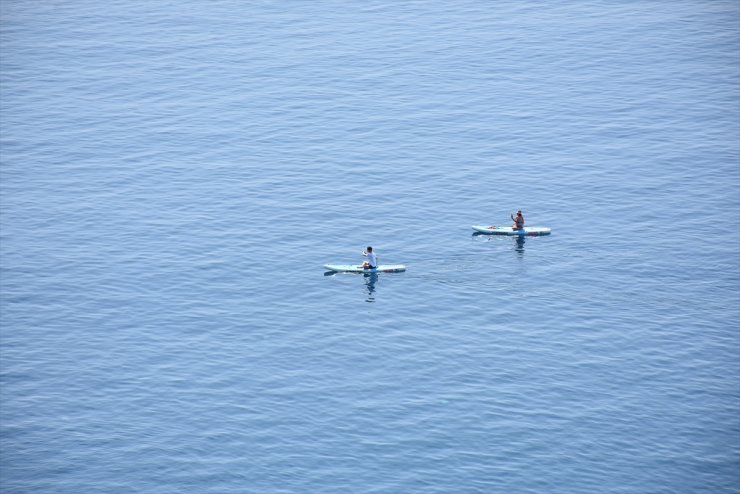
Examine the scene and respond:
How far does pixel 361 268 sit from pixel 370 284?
4.27 ft

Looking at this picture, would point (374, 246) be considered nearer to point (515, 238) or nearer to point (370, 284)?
point (370, 284)

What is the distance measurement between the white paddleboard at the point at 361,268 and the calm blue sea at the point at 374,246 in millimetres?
768

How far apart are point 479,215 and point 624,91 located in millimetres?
30702

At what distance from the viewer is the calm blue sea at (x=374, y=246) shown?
5588 cm

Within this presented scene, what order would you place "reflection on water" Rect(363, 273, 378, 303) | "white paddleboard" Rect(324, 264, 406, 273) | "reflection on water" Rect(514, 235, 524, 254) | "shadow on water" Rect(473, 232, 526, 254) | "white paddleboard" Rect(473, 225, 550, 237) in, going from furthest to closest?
"white paddleboard" Rect(473, 225, 550, 237), "shadow on water" Rect(473, 232, 526, 254), "reflection on water" Rect(514, 235, 524, 254), "white paddleboard" Rect(324, 264, 406, 273), "reflection on water" Rect(363, 273, 378, 303)

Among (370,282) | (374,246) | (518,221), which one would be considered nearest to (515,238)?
(518,221)

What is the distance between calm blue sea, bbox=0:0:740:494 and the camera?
55.9 metres

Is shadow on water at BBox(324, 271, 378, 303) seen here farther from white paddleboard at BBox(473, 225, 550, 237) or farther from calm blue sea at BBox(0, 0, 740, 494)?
white paddleboard at BBox(473, 225, 550, 237)

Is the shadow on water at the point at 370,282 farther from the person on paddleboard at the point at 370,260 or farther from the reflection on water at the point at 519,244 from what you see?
the reflection on water at the point at 519,244

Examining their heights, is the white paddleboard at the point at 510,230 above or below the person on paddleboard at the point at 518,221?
below

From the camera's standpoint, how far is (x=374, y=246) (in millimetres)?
76250

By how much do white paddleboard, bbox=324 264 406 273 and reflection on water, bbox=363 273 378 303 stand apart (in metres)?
0.42

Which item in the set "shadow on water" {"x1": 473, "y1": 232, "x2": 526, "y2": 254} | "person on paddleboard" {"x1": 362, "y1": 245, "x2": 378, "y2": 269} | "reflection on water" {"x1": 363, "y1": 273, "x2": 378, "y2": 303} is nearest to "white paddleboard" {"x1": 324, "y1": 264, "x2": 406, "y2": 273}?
"person on paddleboard" {"x1": 362, "y1": 245, "x2": 378, "y2": 269}

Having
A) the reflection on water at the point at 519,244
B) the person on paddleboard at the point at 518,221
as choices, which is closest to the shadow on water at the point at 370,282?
the reflection on water at the point at 519,244
